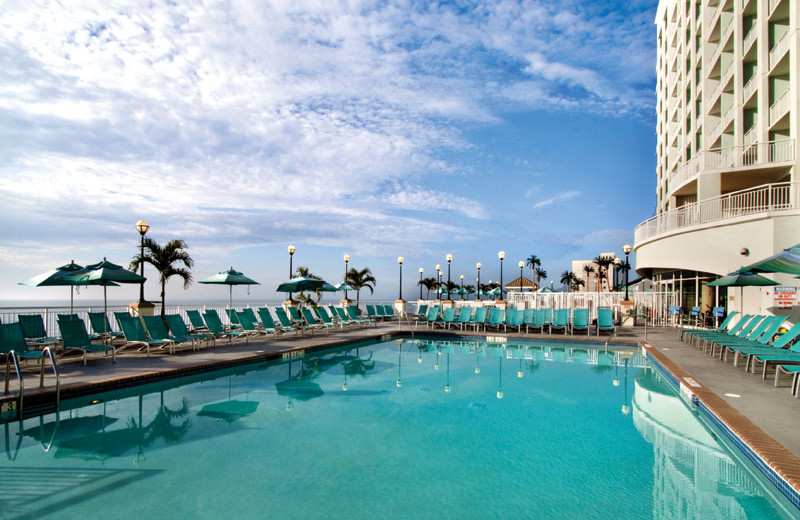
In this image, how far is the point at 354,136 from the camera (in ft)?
56.7

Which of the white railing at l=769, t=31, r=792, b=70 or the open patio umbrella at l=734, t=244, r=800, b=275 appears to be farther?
the white railing at l=769, t=31, r=792, b=70

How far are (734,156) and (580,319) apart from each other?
867 centimetres

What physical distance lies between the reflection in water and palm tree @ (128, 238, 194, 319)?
13606mm

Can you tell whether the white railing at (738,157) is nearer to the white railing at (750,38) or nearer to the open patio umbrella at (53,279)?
the white railing at (750,38)

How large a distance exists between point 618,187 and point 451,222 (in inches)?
602

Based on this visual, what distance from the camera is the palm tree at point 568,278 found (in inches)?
2855

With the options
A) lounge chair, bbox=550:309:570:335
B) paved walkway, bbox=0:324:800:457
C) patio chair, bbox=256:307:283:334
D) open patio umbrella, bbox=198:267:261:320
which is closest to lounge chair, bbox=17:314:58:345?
paved walkway, bbox=0:324:800:457

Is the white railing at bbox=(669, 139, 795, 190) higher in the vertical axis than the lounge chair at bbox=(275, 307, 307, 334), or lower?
higher

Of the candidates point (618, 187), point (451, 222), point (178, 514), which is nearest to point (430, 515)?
point (178, 514)

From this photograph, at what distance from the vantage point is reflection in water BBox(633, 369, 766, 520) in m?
3.68

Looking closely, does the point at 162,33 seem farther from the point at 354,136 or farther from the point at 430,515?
the point at 430,515

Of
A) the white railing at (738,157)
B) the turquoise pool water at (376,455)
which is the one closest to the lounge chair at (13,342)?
the turquoise pool water at (376,455)

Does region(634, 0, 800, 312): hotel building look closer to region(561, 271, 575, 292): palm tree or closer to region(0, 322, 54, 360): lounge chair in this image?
region(0, 322, 54, 360): lounge chair

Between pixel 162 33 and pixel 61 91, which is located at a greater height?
pixel 162 33
